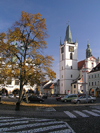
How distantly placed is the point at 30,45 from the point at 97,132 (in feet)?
55.2

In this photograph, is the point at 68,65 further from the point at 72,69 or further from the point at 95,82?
the point at 95,82

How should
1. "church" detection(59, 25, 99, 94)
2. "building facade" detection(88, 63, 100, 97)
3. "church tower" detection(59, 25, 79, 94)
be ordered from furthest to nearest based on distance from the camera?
"church tower" detection(59, 25, 79, 94) < "church" detection(59, 25, 99, 94) < "building facade" detection(88, 63, 100, 97)

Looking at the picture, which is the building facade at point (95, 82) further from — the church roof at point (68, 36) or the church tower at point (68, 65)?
the church roof at point (68, 36)

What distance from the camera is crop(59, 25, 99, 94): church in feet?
249

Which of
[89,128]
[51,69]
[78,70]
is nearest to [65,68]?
[78,70]

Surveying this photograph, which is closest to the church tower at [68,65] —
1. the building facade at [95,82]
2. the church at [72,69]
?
the church at [72,69]

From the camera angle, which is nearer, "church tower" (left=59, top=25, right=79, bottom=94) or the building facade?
the building facade

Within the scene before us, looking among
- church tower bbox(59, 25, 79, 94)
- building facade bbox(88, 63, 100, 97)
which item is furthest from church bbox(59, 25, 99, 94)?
building facade bbox(88, 63, 100, 97)

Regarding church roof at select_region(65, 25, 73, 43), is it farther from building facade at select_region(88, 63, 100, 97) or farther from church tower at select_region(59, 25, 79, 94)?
building facade at select_region(88, 63, 100, 97)

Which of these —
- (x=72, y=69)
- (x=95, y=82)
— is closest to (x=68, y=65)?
(x=72, y=69)

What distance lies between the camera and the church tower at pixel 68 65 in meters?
78.7

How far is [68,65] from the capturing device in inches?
3182

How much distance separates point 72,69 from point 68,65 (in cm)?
316

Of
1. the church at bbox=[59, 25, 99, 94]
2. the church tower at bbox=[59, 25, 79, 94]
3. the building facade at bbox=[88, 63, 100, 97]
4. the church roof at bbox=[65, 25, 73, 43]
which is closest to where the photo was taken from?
the building facade at bbox=[88, 63, 100, 97]
